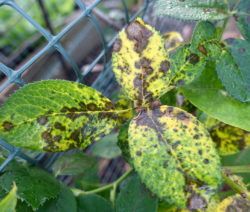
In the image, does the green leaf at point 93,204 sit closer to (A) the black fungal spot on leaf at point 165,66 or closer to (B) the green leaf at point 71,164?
(B) the green leaf at point 71,164

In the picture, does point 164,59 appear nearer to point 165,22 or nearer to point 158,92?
point 158,92

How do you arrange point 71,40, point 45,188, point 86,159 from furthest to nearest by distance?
point 71,40 < point 86,159 < point 45,188

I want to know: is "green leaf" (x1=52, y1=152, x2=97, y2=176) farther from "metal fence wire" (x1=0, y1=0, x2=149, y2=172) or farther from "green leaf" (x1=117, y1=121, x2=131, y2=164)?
"green leaf" (x1=117, y1=121, x2=131, y2=164)

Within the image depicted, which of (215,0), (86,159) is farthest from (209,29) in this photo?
(86,159)

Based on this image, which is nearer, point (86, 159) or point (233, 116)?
point (233, 116)

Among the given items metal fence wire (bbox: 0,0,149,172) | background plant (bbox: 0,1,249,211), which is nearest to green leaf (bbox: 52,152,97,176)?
metal fence wire (bbox: 0,0,149,172)

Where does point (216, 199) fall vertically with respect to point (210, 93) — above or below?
below
